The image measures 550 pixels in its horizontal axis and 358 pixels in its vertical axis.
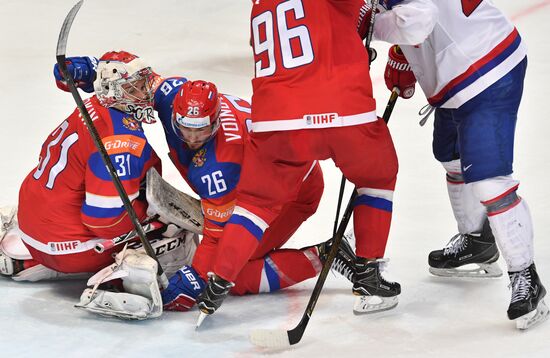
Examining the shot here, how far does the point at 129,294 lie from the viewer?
3129 millimetres

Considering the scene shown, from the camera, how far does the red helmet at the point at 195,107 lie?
3139mm

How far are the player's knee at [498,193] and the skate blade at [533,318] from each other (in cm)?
29

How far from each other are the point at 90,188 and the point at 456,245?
3.92ft

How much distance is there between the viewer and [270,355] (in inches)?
114

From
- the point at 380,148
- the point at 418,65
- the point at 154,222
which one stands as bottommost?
the point at 154,222

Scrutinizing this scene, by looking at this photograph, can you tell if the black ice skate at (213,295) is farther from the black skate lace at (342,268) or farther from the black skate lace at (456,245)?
the black skate lace at (456,245)

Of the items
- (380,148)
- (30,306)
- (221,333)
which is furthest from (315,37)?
(30,306)

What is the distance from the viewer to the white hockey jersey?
2.96 m

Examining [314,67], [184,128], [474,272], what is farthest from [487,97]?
[184,128]

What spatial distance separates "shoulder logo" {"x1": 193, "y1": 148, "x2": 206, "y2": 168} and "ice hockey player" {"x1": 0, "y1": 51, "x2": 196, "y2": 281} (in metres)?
0.14

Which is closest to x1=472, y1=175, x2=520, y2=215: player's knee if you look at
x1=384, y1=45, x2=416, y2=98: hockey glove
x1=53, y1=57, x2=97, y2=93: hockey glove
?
x1=384, y1=45, x2=416, y2=98: hockey glove

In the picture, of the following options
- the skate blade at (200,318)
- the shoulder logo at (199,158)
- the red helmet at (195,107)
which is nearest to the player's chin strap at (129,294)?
the skate blade at (200,318)

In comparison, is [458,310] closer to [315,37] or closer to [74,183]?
[315,37]

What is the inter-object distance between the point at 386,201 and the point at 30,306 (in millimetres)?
1111
